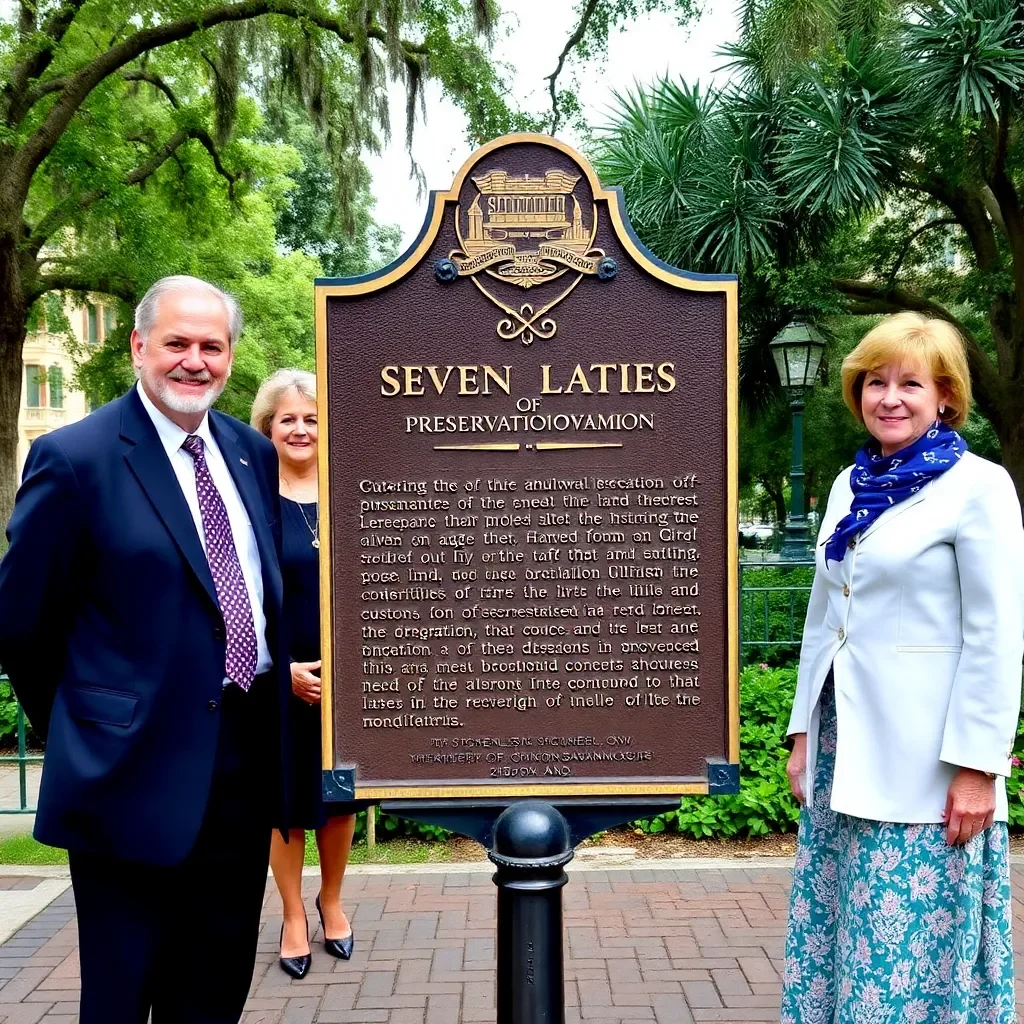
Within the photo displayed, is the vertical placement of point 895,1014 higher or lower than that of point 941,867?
lower

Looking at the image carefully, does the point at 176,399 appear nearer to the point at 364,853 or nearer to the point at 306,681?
the point at 306,681

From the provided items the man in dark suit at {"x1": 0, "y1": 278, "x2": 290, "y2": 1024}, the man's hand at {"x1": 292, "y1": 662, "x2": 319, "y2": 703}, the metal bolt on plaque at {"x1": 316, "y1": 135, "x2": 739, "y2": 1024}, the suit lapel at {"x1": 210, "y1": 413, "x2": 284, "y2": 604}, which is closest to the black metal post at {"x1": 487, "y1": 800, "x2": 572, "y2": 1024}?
the metal bolt on plaque at {"x1": 316, "y1": 135, "x2": 739, "y2": 1024}

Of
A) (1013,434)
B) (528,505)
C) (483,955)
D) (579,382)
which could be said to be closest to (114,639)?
(528,505)

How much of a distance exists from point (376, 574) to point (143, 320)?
3.00 ft

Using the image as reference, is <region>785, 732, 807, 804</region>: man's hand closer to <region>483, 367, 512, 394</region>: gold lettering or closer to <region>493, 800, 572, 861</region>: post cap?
<region>493, 800, 572, 861</region>: post cap

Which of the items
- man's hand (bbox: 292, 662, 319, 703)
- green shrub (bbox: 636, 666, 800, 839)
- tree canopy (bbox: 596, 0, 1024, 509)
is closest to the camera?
man's hand (bbox: 292, 662, 319, 703)

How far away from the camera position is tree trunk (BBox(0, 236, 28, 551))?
11602mm

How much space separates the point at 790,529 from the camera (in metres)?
12.0

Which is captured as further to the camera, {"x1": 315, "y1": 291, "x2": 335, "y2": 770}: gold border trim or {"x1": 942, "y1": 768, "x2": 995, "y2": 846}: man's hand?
{"x1": 315, "y1": 291, "x2": 335, "y2": 770}: gold border trim


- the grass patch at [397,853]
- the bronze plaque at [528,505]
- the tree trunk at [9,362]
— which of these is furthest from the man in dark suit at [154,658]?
the tree trunk at [9,362]

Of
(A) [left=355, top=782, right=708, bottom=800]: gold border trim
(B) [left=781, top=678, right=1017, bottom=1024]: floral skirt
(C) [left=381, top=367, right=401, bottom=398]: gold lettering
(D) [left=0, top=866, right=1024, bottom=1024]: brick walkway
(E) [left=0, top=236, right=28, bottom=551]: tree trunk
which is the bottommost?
(D) [left=0, top=866, right=1024, bottom=1024]: brick walkway

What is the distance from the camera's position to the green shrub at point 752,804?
5.28m

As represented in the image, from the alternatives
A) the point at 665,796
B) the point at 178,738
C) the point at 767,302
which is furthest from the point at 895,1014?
the point at 767,302

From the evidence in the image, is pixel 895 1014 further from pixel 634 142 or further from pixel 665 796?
pixel 634 142
